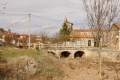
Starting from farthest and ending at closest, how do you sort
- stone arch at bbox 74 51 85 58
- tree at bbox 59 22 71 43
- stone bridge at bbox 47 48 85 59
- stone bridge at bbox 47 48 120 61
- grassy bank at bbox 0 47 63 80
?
tree at bbox 59 22 71 43
stone arch at bbox 74 51 85 58
stone bridge at bbox 47 48 85 59
stone bridge at bbox 47 48 120 61
grassy bank at bbox 0 47 63 80

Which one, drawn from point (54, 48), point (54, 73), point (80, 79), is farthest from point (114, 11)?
point (54, 48)

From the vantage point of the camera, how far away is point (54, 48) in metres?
45.4

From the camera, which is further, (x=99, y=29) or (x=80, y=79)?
(x=80, y=79)

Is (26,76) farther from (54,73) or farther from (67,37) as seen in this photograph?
(67,37)

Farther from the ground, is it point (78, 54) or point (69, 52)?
point (69, 52)

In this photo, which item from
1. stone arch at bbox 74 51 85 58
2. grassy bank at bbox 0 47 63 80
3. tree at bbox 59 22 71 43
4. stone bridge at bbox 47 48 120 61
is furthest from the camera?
tree at bbox 59 22 71 43

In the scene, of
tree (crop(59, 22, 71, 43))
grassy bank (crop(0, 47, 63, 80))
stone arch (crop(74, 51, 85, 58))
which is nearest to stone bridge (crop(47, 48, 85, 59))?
stone arch (crop(74, 51, 85, 58))

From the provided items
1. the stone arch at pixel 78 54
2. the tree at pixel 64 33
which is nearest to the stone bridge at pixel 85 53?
the stone arch at pixel 78 54

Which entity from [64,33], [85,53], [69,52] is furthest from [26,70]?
[64,33]

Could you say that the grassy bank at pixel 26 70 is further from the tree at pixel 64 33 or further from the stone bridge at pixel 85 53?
the tree at pixel 64 33

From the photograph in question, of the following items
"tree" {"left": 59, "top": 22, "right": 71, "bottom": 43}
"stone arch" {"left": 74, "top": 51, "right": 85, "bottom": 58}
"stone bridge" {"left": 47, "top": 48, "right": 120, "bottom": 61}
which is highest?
"tree" {"left": 59, "top": 22, "right": 71, "bottom": 43}

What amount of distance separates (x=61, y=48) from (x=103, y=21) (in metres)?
33.5

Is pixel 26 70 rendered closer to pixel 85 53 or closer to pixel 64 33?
pixel 85 53

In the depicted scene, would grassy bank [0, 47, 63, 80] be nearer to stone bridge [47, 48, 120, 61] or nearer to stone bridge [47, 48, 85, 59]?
stone bridge [47, 48, 120, 61]
